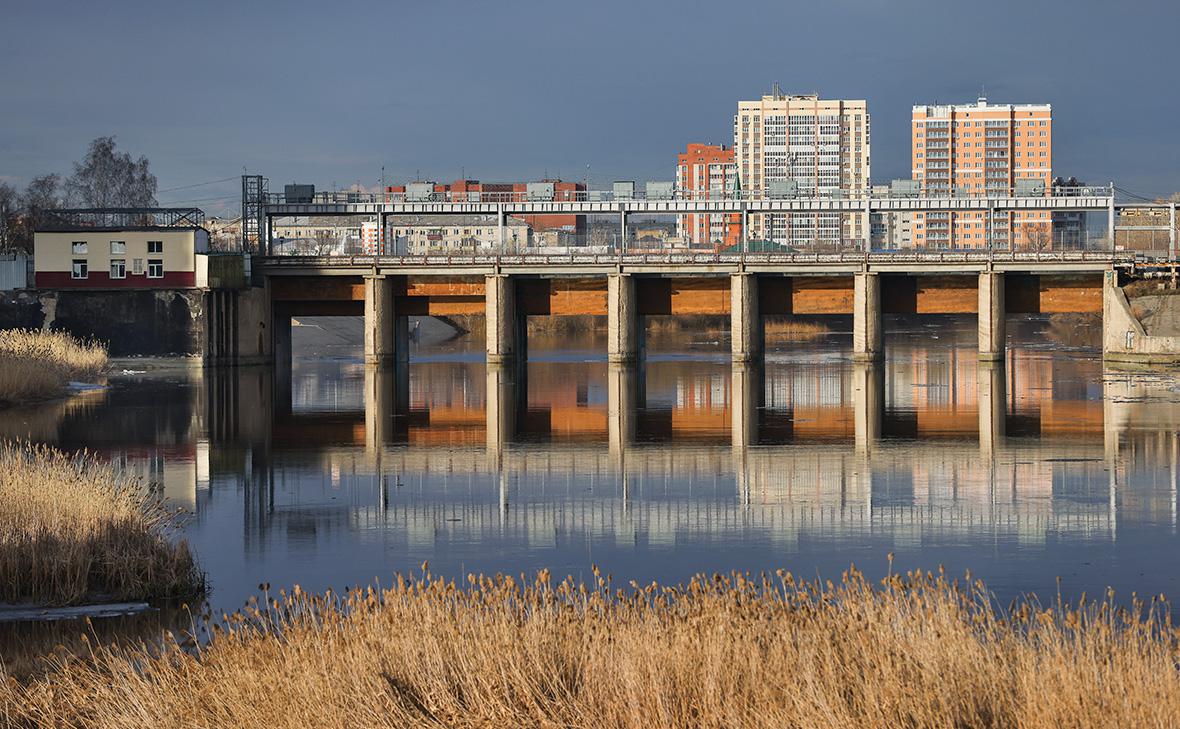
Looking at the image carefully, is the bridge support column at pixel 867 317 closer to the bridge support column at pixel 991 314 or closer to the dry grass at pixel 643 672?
the bridge support column at pixel 991 314

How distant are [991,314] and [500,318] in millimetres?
27161

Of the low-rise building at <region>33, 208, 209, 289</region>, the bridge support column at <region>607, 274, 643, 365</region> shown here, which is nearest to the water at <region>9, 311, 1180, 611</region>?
the bridge support column at <region>607, 274, 643, 365</region>

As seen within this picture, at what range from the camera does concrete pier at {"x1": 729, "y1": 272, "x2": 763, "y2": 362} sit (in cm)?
8119

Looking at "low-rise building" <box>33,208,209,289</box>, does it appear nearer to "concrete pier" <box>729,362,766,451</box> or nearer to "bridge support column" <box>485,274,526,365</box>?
"bridge support column" <box>485,274,526,365</box>

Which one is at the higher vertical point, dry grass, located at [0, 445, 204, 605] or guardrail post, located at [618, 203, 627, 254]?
guardrail post, located at [618, 203, 627, 254]

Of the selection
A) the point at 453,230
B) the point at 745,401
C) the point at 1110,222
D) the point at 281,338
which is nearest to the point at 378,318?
the point at 281,338

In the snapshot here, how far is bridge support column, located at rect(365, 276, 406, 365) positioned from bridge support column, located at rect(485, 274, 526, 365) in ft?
19.3

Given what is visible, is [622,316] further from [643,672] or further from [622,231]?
[643,672]

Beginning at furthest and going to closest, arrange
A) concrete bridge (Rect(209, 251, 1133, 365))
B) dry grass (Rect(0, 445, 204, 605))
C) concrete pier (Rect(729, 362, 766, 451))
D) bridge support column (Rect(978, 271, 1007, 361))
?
concrete bridge (Rect(209, 251, 1133, 365)), bridge support column (Rect(978, 271, 1007, 361)), concrete pier (Rect(729, 362, 766, 451)), dry grass (Rect(0, 445, 204, 605))

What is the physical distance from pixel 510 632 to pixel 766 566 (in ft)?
32.3

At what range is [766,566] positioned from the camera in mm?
21891

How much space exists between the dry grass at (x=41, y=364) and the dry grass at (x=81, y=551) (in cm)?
3532

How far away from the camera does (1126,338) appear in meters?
78.0

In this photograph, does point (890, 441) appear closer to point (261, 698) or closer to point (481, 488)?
point (481, 488)
